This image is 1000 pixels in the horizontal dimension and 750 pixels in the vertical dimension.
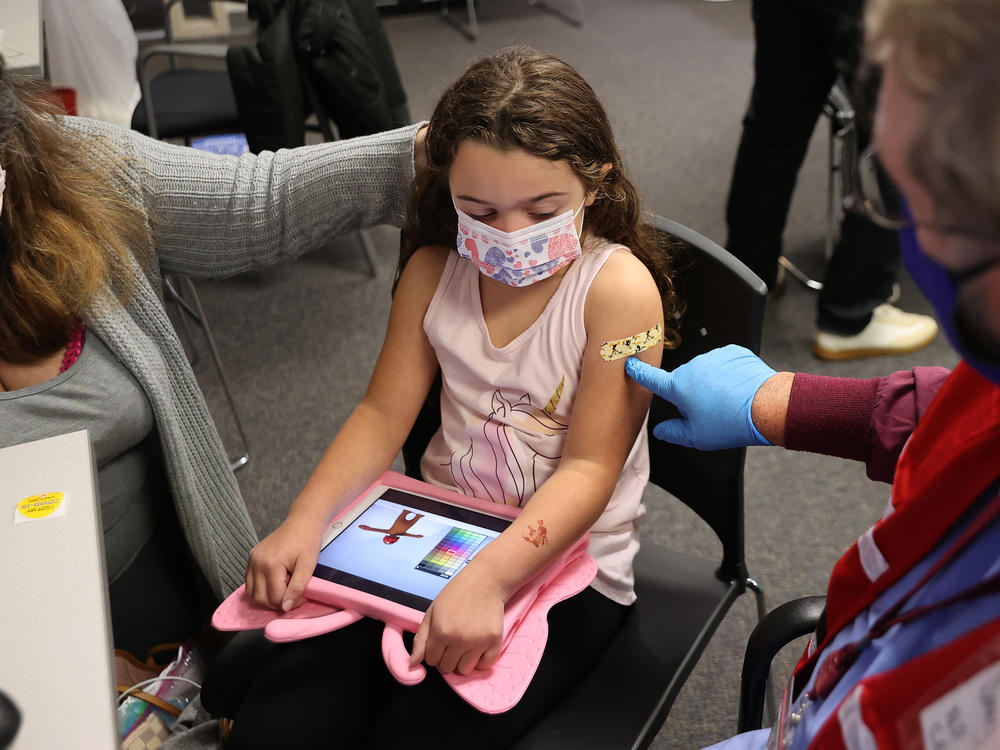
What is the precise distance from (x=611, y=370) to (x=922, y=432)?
0.39 m

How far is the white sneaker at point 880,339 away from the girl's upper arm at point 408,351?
4.83 feet

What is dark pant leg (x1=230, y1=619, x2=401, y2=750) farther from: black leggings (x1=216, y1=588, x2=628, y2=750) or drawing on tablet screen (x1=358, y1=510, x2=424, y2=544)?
drawing on tablet screen (x1=358, y1=510, x2=424, y2=544)

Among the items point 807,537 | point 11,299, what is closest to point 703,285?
point 11,299

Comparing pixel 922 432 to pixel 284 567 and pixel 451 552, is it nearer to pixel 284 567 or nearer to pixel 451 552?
pixel 451 552

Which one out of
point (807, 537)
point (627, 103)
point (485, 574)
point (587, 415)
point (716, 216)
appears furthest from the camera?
point (627, 103)

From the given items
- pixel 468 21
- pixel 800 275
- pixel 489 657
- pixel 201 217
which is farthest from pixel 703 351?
pixel 468 21

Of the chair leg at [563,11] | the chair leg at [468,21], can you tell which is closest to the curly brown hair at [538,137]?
the chair leg at [468,21]

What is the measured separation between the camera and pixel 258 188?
127cm

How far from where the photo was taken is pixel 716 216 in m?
3.01

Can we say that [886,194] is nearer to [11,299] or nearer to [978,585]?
[978,585]

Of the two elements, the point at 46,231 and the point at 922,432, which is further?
the point at 46,231

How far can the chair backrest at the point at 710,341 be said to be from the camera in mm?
1068

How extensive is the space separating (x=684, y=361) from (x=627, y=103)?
290 cm

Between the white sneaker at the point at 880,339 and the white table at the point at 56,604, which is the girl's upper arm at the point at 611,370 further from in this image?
the white sneaker at the point at 880,339
